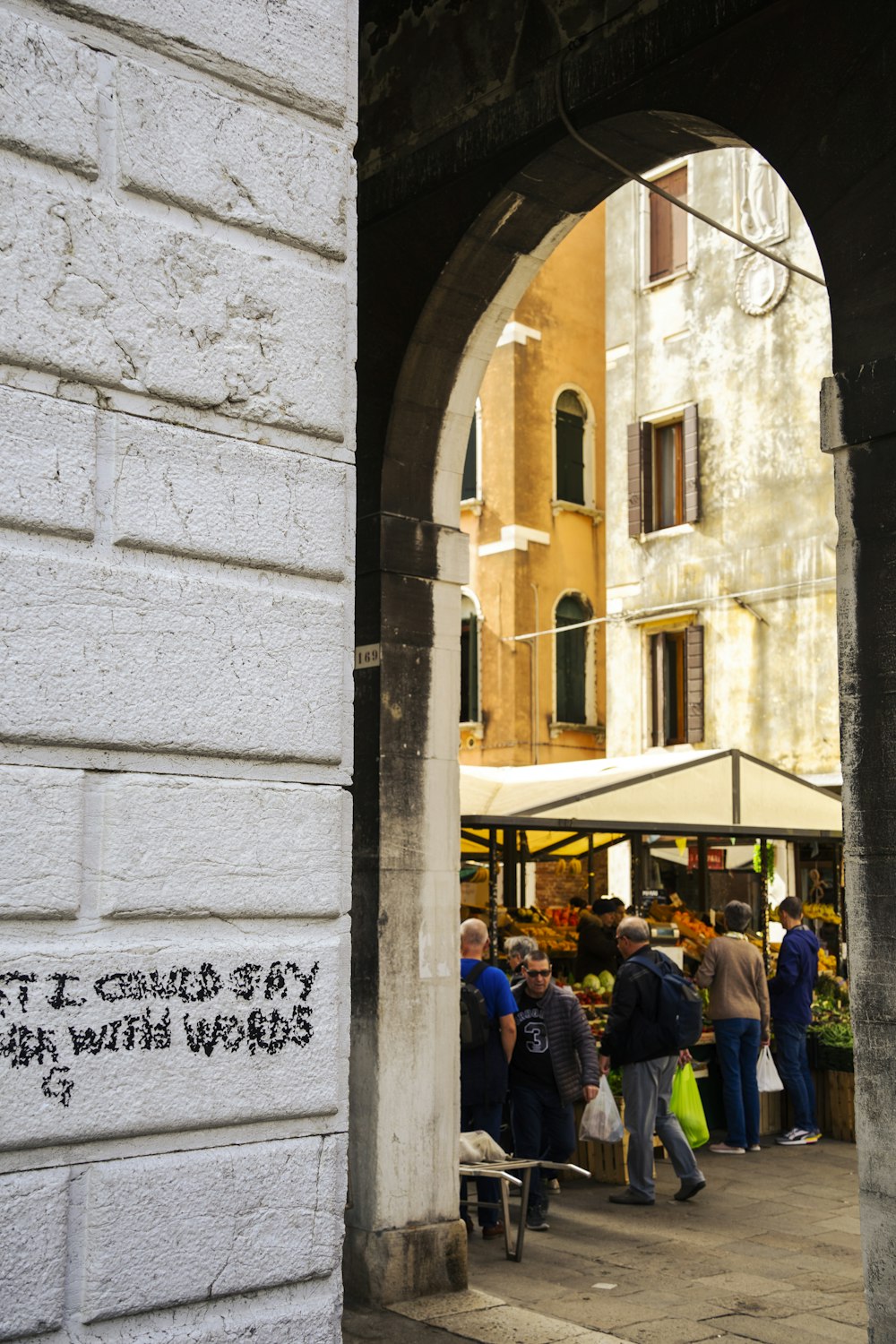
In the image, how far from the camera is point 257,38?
9.53ft

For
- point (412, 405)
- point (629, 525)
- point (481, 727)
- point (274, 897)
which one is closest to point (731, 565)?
point (629, 525)

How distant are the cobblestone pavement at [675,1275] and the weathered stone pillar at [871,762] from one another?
157 cm

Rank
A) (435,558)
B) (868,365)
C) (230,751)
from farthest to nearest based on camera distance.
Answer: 1. (435,558)
2. (868,365)
3. (230,751)

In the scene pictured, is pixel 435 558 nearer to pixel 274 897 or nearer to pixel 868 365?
pixel 868 365

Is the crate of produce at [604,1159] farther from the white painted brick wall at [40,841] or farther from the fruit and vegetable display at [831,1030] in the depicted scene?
the white painted brick wall at [40,841]

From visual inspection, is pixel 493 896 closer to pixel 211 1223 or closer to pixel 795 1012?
pixel 795 1012

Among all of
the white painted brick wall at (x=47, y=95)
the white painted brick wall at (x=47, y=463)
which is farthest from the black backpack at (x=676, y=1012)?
the white painted brick wall at (x=47, y=95)

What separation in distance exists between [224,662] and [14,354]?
2.22 ft

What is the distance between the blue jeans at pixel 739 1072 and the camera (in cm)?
1055

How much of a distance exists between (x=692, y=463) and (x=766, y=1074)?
34.7ft

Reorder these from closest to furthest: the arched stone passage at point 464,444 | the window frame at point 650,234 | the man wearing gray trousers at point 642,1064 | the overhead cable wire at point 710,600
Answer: the arched stone passage at point 464,444
the man wearing gray trousers at point 642,1064
the overhead cable wire at point 710,600
the window frame at point 650,234

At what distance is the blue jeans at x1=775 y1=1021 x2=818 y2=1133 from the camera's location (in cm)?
1103

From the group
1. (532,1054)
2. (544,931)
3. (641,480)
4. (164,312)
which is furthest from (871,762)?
(641,480)

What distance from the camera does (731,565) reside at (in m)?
19.2
